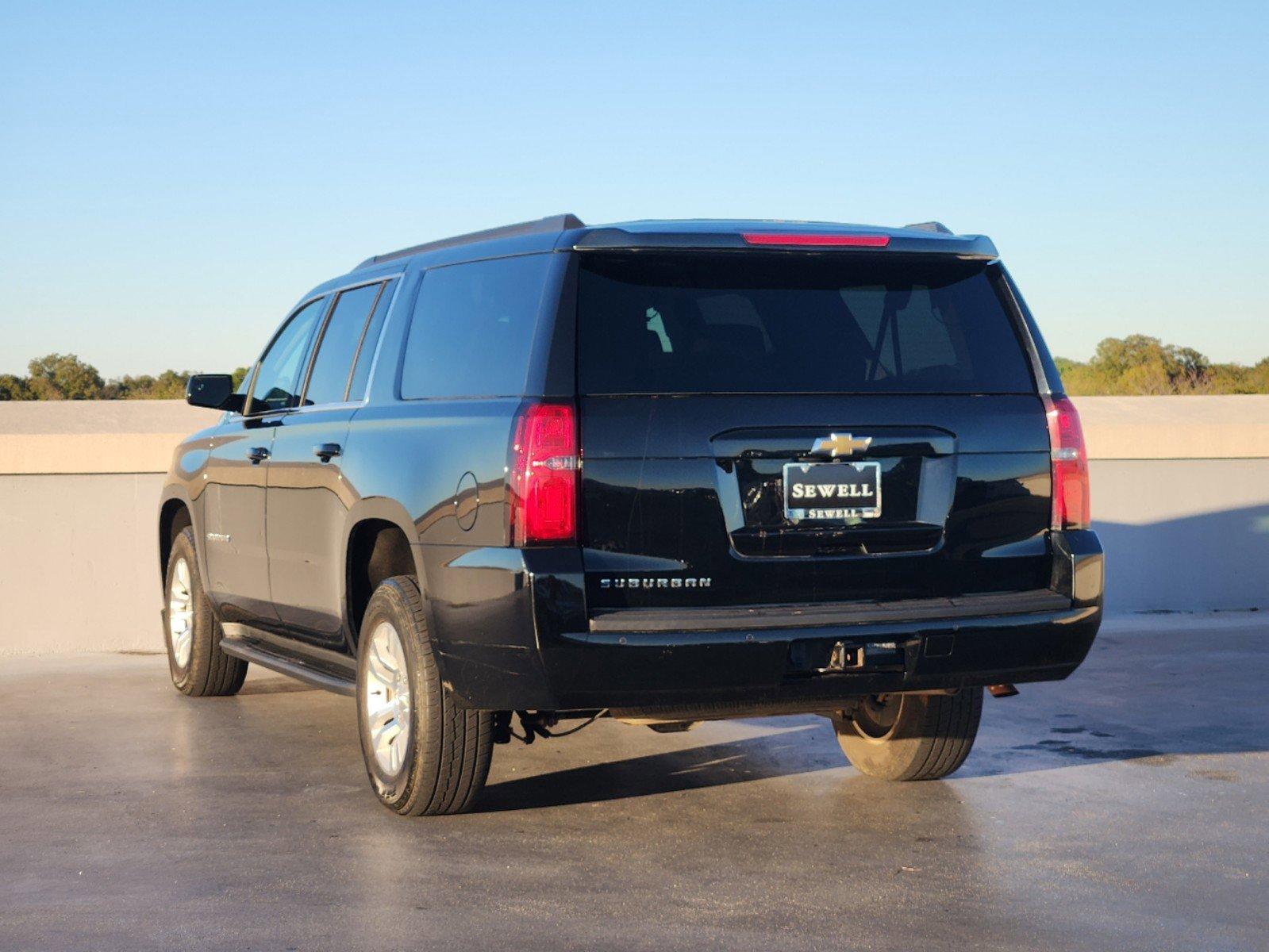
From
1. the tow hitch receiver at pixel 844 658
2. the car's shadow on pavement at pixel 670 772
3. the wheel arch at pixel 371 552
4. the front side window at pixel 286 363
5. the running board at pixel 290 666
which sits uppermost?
the front side window at pixel 286 363

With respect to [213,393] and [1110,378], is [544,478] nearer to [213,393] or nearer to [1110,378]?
[213,393]

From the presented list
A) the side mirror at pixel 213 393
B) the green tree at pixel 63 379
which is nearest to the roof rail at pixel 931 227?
the side mirror at pixel 213 393

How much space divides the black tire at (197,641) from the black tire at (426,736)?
3.06 meters

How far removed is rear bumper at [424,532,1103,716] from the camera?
5.35 meters

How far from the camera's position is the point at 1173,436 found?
1366 cm

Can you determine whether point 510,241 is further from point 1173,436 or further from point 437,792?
point 1173,436

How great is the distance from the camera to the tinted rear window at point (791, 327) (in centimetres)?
562

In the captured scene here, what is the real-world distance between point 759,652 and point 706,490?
0.54 meters

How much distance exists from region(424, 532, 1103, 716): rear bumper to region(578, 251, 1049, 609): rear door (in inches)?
3.7

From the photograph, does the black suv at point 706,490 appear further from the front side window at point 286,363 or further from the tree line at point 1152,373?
the tree line at point 1152,373

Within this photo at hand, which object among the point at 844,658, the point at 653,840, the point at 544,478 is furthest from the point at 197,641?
the point at 844,658

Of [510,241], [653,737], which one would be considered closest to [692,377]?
[510,241]

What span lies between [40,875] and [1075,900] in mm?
3256

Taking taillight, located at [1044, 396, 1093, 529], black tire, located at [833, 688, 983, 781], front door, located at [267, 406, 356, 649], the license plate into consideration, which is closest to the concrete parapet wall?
front door, located at [267, 406, 356, 649]
